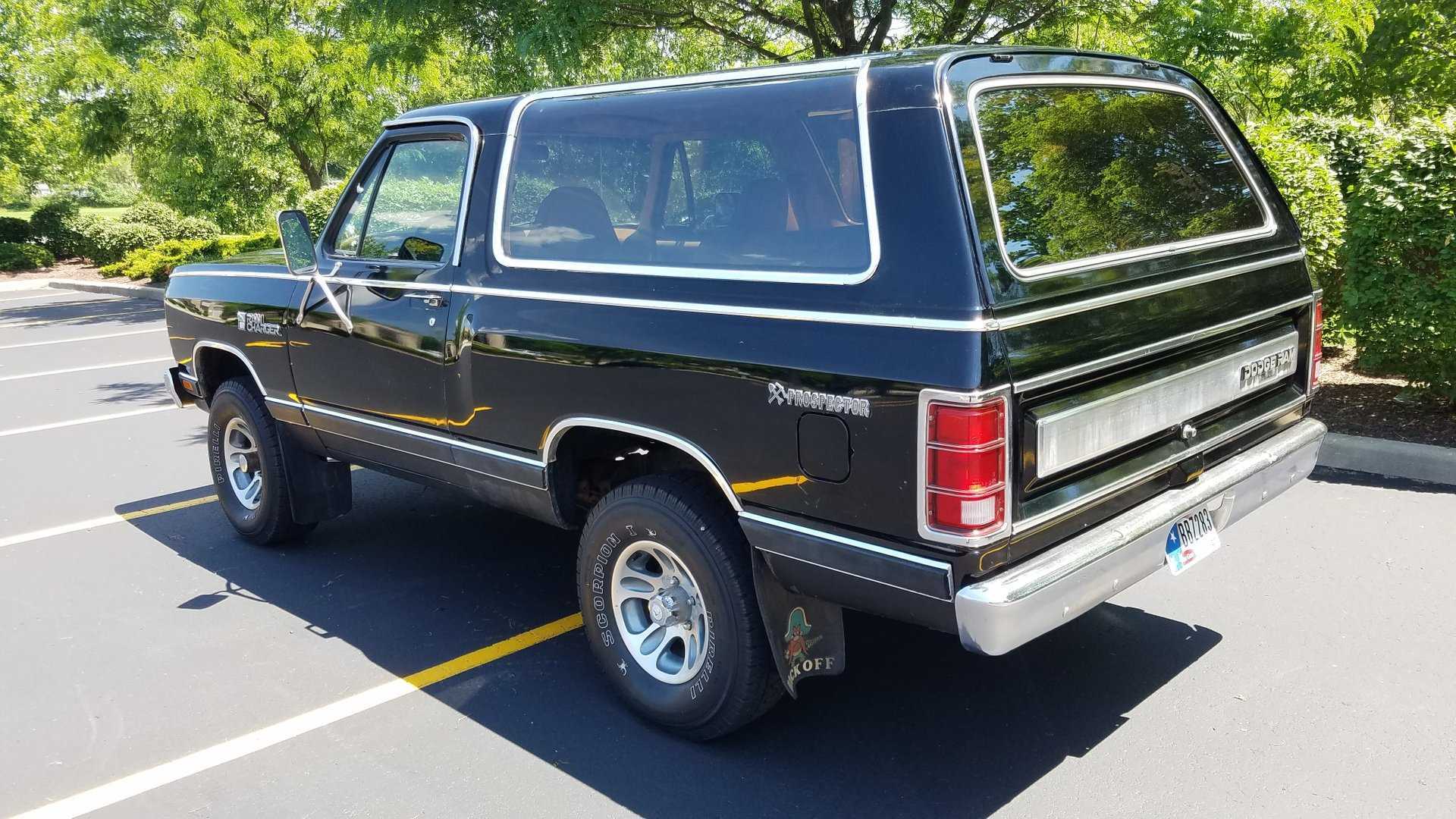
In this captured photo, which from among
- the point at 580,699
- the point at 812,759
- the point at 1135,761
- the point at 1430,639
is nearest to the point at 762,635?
the point at 812,759

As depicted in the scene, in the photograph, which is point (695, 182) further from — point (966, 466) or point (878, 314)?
point (966, 466)

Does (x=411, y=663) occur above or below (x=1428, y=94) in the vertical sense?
below

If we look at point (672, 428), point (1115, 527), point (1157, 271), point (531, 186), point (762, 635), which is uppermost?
point (531, 186)

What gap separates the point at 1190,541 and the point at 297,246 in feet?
12.5

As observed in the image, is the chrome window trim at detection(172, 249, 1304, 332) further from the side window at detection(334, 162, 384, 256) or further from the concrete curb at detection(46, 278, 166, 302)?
the concrete curb at detection(46, 278, 166, 302)

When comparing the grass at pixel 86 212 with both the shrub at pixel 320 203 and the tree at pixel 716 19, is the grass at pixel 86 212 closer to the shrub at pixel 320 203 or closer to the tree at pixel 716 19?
the shrub at pixel 320 203

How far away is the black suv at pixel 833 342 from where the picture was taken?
288 centimetres

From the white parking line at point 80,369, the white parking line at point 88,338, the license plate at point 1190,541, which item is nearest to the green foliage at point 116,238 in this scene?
the white parking line at point 88,338

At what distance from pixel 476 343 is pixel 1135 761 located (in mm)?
2628

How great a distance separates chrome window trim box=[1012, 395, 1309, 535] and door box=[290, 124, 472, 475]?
91.5 inches

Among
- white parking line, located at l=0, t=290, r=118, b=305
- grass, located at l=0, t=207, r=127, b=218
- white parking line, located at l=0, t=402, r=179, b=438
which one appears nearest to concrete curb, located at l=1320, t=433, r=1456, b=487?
white parking line, located at l=0, t=402, r=179, b=438

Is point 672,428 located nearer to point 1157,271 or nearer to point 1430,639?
point 1157,271

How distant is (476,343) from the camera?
159 inches

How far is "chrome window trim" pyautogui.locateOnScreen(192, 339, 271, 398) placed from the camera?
209 inches
